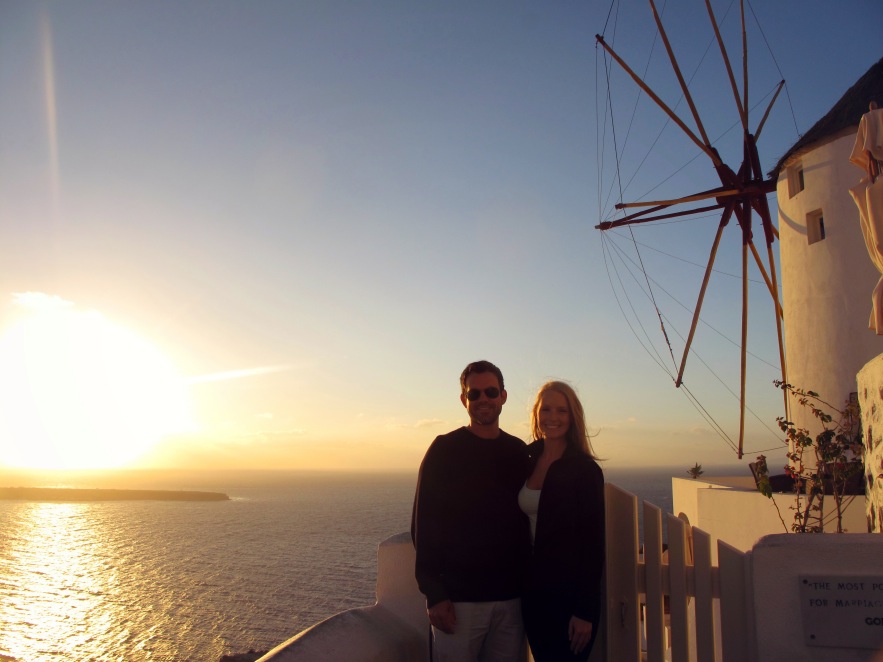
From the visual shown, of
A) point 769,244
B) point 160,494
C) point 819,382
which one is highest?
point 769,244

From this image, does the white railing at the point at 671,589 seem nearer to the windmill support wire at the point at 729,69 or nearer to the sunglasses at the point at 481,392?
the sunglasses at the point at 481,392

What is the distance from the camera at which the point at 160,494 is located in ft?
414

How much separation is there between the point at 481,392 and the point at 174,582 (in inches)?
1727

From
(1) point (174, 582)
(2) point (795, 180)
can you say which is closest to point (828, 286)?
(2) point (795, 180)

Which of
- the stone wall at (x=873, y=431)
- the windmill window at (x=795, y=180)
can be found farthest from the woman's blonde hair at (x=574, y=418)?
the windmill window at (x=795, y=180)

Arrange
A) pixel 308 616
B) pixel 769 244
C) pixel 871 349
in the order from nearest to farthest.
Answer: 1. pixel 871 349
2. pixel 769 244
3. pixel 308 616

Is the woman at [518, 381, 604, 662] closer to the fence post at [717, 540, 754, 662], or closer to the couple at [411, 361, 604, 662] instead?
the couple at [411, 361, 604, 662]

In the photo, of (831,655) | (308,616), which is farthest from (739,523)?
(308,616)

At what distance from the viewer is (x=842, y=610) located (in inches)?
113

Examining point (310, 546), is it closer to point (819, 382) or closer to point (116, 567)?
point (116, 567)

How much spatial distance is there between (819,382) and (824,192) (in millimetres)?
3150

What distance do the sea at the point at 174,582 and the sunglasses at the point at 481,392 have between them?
2614 centimetres

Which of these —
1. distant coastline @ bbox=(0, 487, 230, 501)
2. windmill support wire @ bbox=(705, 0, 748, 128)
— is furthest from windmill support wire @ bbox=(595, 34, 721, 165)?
distant coastline @ bbox=(0, 487, 230, 501)

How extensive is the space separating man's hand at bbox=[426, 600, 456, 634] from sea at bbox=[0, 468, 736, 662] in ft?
84.9
